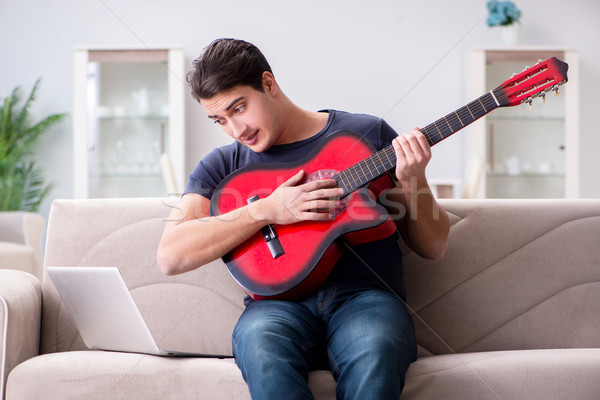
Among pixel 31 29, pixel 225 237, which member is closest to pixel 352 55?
pixel 31 29

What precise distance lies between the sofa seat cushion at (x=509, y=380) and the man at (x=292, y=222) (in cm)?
7

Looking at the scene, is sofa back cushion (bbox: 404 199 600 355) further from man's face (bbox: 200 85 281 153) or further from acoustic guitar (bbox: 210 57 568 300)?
man's face (bbox: 200 85 281 153)

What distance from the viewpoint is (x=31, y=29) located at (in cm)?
409

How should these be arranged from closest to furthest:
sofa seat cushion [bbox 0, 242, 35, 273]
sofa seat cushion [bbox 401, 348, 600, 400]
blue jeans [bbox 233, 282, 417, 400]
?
Result: blue jeans [bbox 233, 282, 417, 400], sofa seat cushion [bbox 401, 348, 600, 400], sofa seat cushion [bbox 0, 242, 35, 273]

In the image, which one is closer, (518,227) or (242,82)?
(242,82)

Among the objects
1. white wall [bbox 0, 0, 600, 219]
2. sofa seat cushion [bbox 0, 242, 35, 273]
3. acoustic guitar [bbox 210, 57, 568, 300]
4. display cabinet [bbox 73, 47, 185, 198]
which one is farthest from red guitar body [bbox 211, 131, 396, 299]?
white wall [bbox 0, 0, 600, 219]

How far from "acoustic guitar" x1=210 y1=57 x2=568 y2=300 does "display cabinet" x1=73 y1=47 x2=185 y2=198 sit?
255 centimetres

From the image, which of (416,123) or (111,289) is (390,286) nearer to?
(111,289)

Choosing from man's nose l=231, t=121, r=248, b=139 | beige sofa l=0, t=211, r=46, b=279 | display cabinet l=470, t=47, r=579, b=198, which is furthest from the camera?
display cabinet l=470, t=47, r=579, b=198

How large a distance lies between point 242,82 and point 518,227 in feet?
2.57

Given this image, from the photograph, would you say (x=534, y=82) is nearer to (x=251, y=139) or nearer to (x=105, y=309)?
(x=251, y=139)

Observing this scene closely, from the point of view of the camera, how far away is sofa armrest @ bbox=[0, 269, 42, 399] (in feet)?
3.82

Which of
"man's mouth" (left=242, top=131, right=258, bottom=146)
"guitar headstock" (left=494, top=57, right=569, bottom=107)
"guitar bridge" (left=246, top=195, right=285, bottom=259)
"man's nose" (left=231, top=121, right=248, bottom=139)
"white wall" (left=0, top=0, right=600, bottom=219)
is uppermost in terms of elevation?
"white wall" (left=0, top=0, right=600, bottom=219)

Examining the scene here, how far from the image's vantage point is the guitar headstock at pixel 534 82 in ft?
3.84
